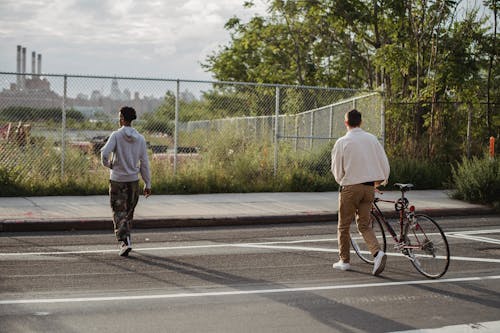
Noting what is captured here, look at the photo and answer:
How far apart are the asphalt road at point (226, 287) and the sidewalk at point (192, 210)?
56cm

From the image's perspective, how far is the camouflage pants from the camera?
8359 millimetres

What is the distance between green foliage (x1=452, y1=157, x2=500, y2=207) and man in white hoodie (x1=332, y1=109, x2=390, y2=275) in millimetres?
7240

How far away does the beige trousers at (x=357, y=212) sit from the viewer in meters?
7.45

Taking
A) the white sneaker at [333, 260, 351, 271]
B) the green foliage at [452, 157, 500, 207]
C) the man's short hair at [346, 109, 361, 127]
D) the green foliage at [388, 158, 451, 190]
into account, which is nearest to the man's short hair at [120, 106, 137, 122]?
the man's short hair at [346, 109, 361, 127]

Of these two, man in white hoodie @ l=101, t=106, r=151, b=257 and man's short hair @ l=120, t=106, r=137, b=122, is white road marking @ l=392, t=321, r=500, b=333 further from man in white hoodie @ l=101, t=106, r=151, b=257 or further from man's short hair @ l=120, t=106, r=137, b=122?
man's short hair @ l=120, t=106, r=137, b=122

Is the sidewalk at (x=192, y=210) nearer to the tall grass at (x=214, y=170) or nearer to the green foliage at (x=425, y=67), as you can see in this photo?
the tall grass at (x=214, y=170)

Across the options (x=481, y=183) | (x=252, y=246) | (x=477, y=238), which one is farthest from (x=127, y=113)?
(x=481, y=183)

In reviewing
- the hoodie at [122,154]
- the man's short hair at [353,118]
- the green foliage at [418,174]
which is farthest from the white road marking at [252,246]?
the green foliage at [418,174]

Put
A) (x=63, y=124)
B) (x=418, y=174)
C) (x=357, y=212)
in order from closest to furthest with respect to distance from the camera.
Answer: (x=357, y=212), (x=63, y=124), (x=418, y=174)

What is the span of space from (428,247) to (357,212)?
2.81 ft

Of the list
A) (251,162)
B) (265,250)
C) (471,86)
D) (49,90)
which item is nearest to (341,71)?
(471,86)

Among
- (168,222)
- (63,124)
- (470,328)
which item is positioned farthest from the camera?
(63,124)

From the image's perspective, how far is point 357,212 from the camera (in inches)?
299

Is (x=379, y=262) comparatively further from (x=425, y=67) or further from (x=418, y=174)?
(x=425, y=67)
